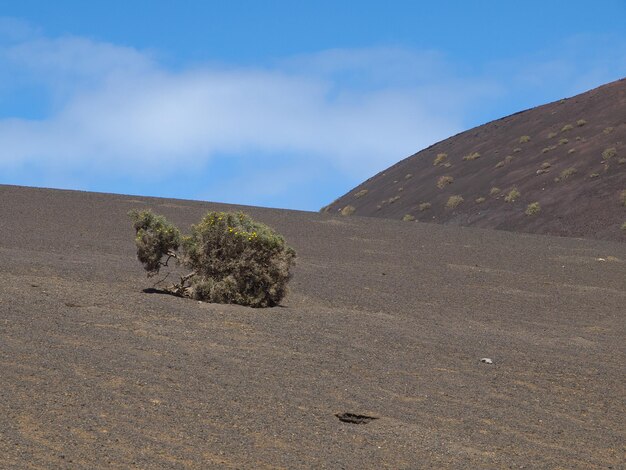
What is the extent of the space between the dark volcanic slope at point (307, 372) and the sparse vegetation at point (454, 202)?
32.9 m

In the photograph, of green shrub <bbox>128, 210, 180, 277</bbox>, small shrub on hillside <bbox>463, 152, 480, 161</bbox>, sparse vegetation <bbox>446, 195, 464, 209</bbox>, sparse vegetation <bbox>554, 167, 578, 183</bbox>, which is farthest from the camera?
small shrub on hillside <bbox>463, 152, 480, 161</bbox>

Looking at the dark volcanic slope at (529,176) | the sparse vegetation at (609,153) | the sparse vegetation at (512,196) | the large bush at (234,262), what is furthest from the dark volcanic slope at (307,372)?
the sparse vegetation at (609,153)

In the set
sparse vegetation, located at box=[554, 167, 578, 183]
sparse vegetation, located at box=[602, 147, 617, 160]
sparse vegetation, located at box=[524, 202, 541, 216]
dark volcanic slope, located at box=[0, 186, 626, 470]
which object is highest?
sparse vegetation, located at box=[602, 147, 617, 160]

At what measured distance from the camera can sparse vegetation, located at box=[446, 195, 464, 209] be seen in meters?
59.2

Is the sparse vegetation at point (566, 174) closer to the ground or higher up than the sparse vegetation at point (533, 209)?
A: higher up

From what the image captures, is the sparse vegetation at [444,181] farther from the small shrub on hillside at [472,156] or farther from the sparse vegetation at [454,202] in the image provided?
the sparse vegetation at [454,202]

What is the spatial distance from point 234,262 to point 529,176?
145ft

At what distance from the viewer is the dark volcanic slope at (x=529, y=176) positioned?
5097 cm

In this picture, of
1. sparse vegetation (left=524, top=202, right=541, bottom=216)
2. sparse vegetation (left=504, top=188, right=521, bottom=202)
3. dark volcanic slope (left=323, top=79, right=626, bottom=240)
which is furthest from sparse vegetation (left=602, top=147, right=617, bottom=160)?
sparse vegetation (left=524, top=202, right=541, bottom=216)

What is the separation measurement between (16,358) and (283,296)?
8054 mm

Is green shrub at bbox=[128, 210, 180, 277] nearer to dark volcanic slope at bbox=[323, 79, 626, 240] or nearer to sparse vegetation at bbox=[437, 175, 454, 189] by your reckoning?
dark volcanic slope at bbox=[323, 79, 626, 240]

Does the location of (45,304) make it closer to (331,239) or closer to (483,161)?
(331,239)

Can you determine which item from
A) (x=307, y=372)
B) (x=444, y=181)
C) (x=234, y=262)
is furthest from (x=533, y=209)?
(x=307, y=372)

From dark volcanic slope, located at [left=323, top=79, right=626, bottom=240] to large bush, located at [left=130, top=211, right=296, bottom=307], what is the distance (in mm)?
29183
